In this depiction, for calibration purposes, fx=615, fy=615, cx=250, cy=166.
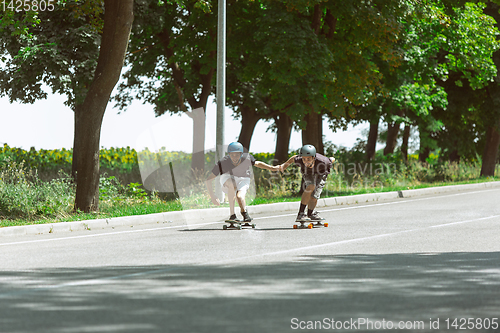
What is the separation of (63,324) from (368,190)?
19.3 metres

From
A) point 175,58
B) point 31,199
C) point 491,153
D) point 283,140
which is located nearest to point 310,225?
point 31,199

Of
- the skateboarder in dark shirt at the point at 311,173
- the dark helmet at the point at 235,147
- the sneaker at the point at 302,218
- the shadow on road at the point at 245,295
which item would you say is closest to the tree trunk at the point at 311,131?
the skateboarder in dark shirt at the point at 311,173

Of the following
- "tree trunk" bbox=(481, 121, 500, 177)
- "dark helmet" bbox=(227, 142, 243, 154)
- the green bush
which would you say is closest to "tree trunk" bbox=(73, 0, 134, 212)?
the green bush

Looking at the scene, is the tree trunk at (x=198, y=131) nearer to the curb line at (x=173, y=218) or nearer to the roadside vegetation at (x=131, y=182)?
the roadside vegetation at (x=131, y=182)

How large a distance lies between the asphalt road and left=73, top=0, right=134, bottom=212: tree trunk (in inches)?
115

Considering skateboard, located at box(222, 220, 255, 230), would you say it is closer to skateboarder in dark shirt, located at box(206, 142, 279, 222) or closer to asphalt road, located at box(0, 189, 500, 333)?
skateboarder in dark shirt, located at box(206, 142, 279, 222)

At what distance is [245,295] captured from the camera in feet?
19.1

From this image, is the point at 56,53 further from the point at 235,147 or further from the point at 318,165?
the point at 318,165

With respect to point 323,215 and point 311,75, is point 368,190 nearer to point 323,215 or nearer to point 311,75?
point 311,75

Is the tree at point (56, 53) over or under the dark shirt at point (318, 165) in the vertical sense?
over

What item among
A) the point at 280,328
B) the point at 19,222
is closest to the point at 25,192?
the point at 19,222

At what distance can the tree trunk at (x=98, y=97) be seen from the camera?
46.9ft

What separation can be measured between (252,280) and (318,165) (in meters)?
5.71

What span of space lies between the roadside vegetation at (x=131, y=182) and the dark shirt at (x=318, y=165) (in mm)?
4281
